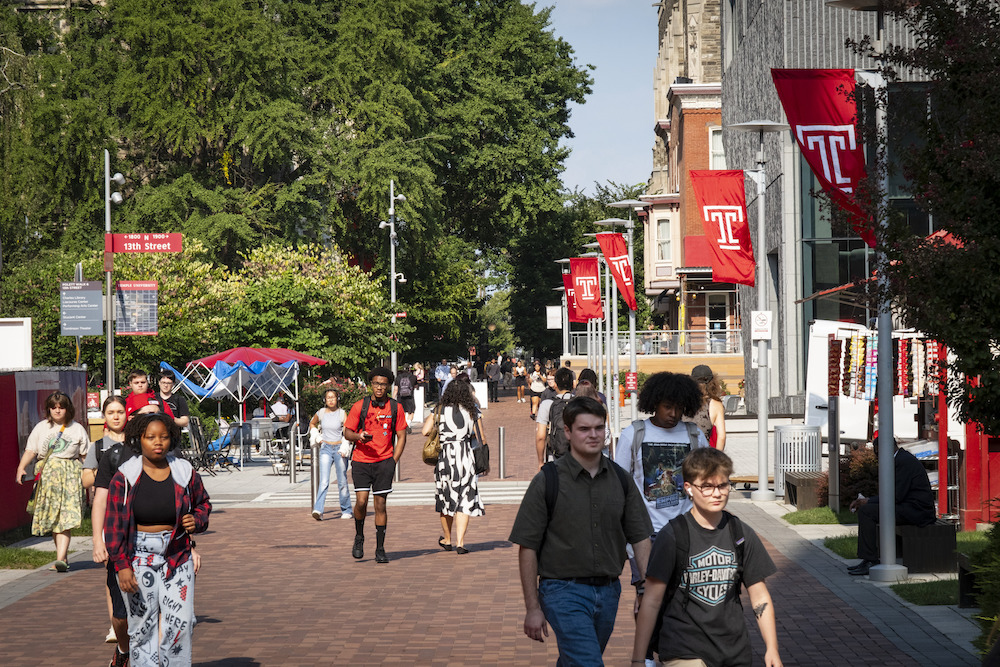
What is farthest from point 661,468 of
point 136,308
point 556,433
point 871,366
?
point 136,308

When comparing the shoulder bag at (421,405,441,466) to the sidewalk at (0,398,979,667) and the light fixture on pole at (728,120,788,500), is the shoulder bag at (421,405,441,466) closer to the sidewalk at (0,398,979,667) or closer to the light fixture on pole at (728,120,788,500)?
the sidewalk at (0,398,979,667)

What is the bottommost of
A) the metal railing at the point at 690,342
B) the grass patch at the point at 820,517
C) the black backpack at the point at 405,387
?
the grass patch at the point at 820,517

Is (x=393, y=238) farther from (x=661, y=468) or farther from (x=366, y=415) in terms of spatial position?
(x=661, y=468)

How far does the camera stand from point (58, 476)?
42.6 feet

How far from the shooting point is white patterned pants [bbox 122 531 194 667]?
6887 millimetres

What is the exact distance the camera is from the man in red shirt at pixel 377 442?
12930 mm

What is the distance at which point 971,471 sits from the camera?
13.5 metres

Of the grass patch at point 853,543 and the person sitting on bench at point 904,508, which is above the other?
the person sitting on bench at point 904,508

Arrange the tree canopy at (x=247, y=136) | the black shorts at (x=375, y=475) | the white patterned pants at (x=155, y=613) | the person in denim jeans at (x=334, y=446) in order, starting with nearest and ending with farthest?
the white patterned pants at (x=155, y=613)
the black shorts at (x=375, y=475)
the person in denim jeans at (x=334, y=446)
the tree canopy at (x=247, y=136)

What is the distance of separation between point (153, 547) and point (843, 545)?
8149 mm

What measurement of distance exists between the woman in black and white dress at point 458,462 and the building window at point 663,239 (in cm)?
5353

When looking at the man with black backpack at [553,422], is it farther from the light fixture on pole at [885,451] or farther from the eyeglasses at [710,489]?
the eyeglasses at [710,489]

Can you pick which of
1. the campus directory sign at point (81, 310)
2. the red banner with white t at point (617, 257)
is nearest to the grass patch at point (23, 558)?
the campus directory sign at point (81, 310)

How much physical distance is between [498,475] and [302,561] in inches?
411
